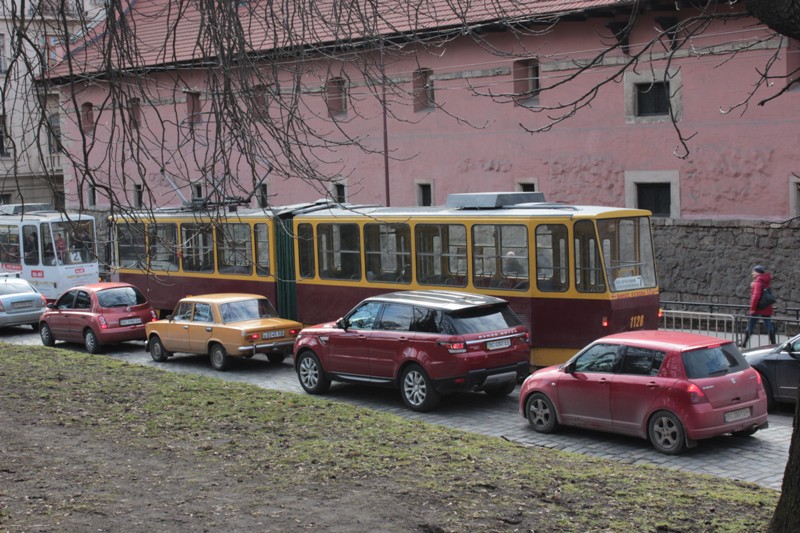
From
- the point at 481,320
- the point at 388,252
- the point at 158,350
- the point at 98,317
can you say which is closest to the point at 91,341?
the point at 98,317

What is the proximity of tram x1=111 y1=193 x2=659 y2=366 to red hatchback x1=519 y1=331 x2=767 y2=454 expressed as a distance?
393cm

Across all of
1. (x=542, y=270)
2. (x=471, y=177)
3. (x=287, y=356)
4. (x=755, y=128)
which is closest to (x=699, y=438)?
(x=542, y=270)

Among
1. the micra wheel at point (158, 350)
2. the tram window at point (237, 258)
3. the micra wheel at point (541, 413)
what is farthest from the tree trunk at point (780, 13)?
the tram window at point (237, 258)

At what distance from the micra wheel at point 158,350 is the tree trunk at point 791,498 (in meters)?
16.1

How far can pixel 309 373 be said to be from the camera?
1786 cm

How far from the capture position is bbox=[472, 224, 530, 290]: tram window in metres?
18.8

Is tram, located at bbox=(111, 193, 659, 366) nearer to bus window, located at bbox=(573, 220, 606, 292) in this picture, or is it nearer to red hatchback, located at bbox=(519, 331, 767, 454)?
bus window, located at bbox=(573, 220, 606, 292)

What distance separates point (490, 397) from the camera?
17203 mm

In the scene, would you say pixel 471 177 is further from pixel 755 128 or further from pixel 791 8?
pixel 791 8

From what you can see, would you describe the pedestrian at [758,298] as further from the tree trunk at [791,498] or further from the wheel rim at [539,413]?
the tree trunk at [791,498]

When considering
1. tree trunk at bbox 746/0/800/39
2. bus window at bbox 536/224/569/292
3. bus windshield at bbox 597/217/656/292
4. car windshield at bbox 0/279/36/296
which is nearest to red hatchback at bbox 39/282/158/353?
car windshield at bbox 0/279/36/296

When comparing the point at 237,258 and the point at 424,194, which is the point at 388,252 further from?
the point at 424,194

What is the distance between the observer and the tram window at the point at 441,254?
65.1 ft

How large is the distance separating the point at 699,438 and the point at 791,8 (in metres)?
7.05
